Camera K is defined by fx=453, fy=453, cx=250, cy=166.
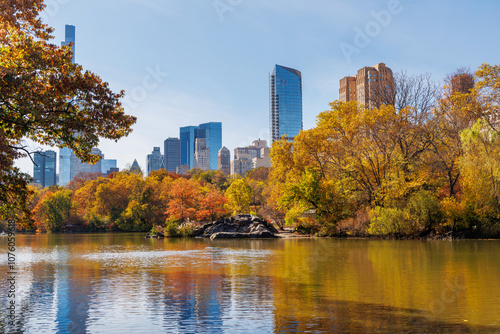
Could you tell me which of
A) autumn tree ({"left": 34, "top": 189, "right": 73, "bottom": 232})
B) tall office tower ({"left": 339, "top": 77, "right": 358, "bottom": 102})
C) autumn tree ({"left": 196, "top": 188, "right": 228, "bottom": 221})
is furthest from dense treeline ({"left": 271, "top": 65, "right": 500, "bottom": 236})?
tall office tower ({"left": 339, "top": 77, "right": 358, "bottom": 102})

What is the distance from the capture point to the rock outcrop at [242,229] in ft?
151

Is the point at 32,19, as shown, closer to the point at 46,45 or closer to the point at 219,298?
the point at 46,45

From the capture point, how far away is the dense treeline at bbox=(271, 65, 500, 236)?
3397cm

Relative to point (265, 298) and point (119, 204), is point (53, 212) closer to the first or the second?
point (119, 204)

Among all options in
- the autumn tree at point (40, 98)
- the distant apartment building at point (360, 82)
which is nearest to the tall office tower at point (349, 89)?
→ the distant apartment building at point (360, 82)

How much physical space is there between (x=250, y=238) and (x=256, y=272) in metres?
28.3

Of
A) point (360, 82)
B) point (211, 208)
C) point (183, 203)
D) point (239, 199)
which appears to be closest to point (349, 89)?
point (360, 82)

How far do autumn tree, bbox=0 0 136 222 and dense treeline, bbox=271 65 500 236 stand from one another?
2797cm

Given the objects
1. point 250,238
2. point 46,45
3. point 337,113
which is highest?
point 337,113

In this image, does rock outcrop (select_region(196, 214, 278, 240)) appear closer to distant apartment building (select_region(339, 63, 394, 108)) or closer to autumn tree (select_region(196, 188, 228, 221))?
autumn tree (select_region(196, 188, 228, 221))

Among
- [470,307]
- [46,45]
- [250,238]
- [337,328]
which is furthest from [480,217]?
[46,45]

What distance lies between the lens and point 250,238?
45844 mm

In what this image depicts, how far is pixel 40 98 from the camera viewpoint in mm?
11125

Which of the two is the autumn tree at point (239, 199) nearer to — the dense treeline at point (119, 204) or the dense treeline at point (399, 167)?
the dense treeline at point (119, 204)
